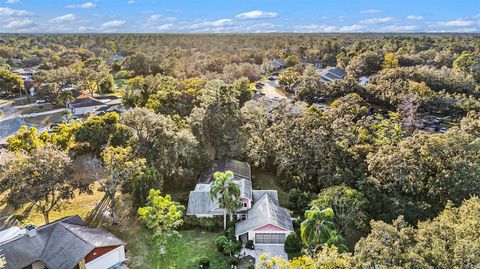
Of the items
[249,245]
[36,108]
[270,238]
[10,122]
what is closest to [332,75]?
[36,108]

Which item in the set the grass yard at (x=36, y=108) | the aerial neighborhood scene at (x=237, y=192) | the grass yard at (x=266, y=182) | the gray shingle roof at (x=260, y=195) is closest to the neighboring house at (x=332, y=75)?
the aerial neighborhood scene at (x=237, y=192)

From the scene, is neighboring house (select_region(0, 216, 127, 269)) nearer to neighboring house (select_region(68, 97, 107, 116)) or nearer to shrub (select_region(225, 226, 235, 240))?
shrub (select_region(225, 226, 235, 240))

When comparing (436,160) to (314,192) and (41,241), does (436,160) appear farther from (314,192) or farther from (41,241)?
(41,241)

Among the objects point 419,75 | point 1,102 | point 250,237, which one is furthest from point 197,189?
point 1,102

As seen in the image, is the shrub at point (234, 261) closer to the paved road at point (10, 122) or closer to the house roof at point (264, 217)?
the house roof at point (264, 217)

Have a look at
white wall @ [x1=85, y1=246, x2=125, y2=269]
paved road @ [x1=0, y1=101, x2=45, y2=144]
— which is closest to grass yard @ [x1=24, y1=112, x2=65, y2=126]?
paved road @ [x1=0, y1=101, x2=45, y2=144]

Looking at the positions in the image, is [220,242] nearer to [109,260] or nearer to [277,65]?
[109,260]

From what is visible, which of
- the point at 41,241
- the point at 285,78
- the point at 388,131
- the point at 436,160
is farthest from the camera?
the point at 285,78
